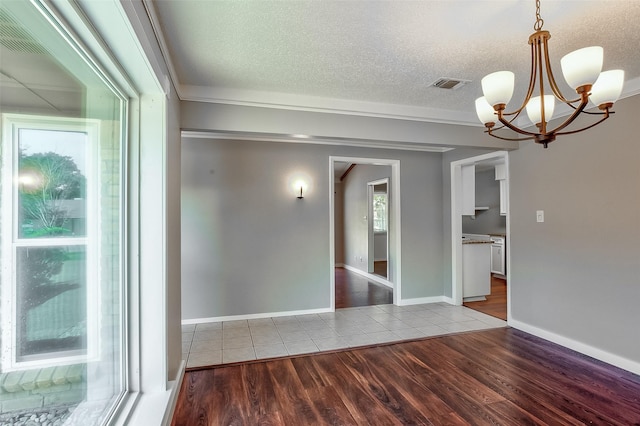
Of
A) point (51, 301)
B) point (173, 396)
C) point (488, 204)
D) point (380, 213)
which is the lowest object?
point (173, 396)

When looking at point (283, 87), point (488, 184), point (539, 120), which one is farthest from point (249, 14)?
point (488, 184)

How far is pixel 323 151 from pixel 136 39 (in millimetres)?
3064

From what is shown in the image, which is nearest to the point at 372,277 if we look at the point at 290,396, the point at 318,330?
the point at 318,330

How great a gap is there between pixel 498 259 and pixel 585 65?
5790 millimetres

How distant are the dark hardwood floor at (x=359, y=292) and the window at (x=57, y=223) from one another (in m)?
3.37

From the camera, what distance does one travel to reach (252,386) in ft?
7.86

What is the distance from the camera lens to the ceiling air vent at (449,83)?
8.32 feet

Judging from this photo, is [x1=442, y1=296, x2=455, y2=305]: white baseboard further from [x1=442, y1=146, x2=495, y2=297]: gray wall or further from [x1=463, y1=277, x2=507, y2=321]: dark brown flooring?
[x1=463, y1=277, x2=507, y2=321]: dark brown flooring

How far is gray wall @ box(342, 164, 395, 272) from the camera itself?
6805 mm

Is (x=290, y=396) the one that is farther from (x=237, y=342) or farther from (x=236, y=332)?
(x=236, y=332)

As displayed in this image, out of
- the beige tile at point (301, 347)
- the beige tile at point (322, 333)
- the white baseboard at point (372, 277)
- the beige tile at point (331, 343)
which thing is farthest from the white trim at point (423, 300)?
the beige tile at point (301, 347)

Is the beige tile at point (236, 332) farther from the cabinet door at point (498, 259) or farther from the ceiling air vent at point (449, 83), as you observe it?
the cabinet door at point (498, 259)

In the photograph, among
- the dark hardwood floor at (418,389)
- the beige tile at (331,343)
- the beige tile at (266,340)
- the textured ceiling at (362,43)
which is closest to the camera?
the textured ceiling at (362,43)

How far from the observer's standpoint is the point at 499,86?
1607mm
